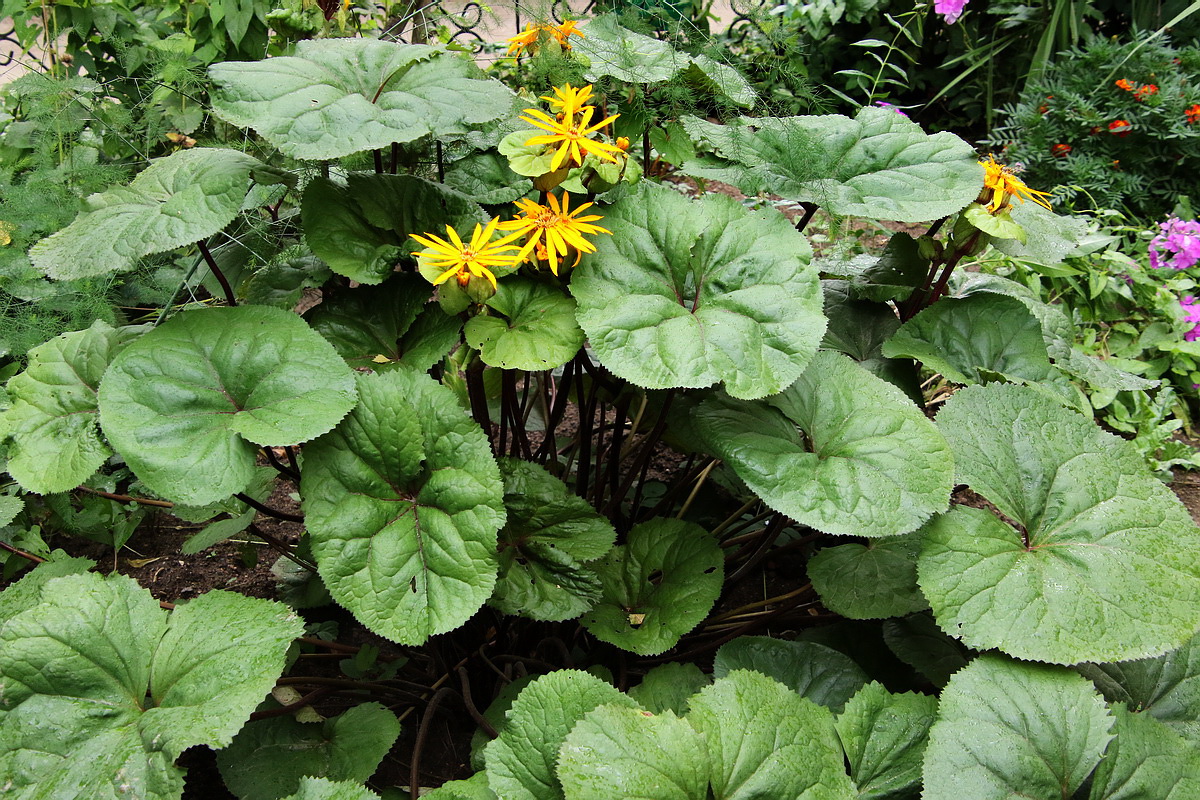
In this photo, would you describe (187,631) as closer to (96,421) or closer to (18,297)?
(96,421)

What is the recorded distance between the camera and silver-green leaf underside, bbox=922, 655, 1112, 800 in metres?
1.07

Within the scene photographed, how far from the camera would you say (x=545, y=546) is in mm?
1374

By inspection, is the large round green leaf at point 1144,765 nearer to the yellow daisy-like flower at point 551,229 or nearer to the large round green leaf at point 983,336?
the large round green leaf at point 983,336

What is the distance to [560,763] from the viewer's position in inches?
40.3

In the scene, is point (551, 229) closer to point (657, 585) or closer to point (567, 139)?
point (567, 139)

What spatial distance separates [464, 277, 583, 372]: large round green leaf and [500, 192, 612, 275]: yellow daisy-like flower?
82mm

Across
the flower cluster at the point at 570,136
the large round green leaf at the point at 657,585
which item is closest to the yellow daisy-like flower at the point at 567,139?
the flower cluster at the point at 570,136

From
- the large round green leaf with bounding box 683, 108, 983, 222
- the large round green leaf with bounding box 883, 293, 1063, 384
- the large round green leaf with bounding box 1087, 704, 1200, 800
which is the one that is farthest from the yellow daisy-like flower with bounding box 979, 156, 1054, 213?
the large round green leaf with bounding box 1087, 704, 1200, 800

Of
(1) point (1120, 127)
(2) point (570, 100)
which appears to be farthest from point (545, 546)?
(1) point (1120, 127)

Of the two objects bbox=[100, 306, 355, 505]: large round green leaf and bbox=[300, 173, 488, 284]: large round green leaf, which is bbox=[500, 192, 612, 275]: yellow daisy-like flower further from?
bbox=[100, 306, 355, 505]: large round green leaf

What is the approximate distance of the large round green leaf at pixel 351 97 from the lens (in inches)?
47.4

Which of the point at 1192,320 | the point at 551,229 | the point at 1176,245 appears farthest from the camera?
the point at 1176,245

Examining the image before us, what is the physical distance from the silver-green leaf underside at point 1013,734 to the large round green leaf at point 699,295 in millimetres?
526

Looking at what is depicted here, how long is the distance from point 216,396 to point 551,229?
0.58 metres
